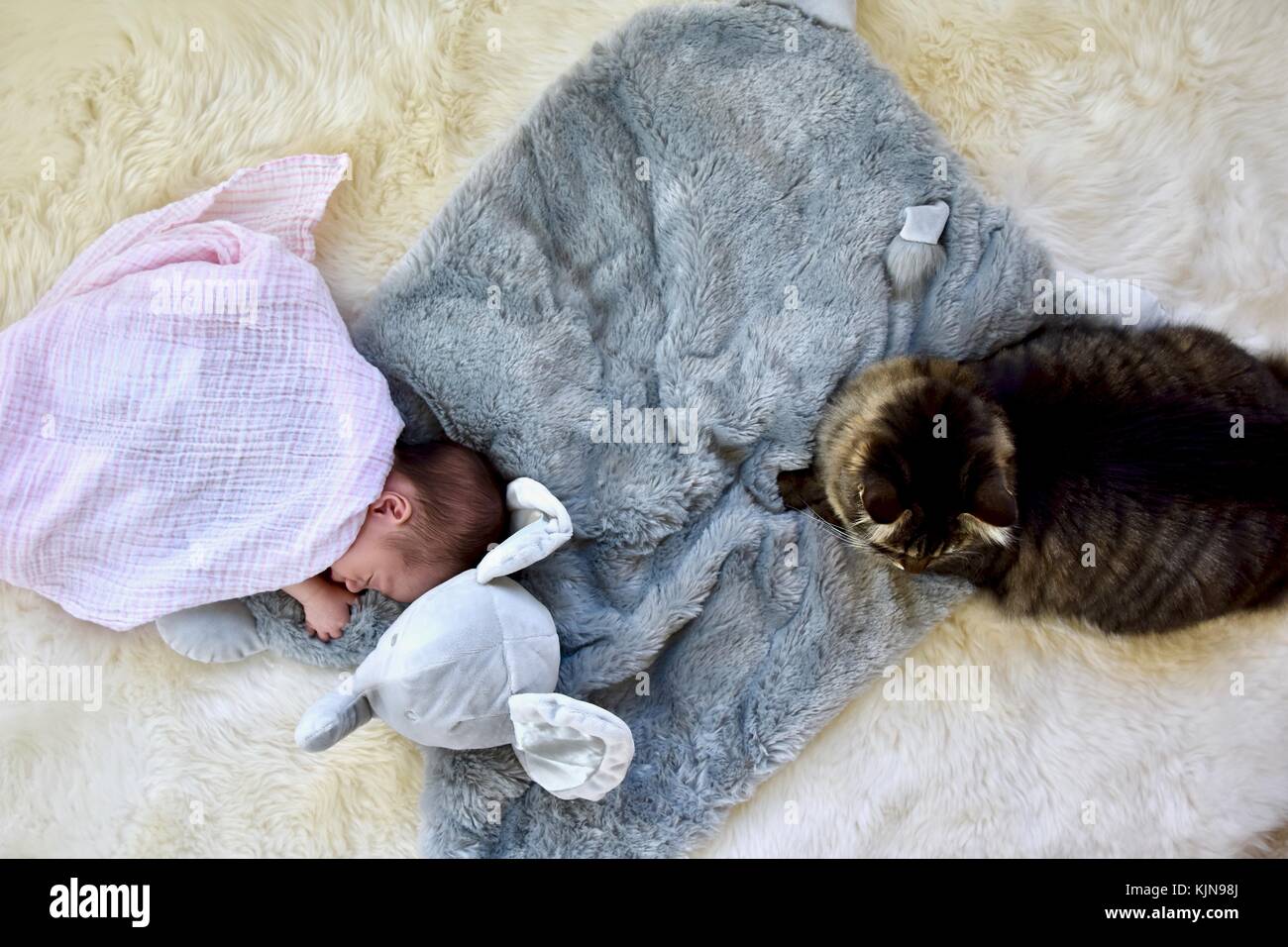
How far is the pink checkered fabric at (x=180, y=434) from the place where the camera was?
124 centimetres

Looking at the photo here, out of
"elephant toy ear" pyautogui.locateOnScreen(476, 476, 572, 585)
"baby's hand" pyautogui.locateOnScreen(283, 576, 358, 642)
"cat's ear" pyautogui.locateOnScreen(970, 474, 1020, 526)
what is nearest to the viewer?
"cat's ear" pyautogui.locateOnScreen(970, 474, 1020, 526)

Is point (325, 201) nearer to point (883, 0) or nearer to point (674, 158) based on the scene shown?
point (674, 158)

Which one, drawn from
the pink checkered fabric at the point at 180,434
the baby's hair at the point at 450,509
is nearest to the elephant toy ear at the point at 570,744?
the baby's hair at the point at 450,509

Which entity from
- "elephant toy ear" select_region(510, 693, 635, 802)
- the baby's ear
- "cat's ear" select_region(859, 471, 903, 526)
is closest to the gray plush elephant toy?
"elephant toy ear" select_region(510, 693, 635, 802)

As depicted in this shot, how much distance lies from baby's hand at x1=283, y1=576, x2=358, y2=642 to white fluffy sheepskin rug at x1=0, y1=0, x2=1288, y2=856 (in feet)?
0.27

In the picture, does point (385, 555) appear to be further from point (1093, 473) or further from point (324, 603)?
point (1093, 473)

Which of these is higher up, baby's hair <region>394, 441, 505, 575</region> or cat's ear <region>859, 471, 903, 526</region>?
cat's ear <region>859, 471, 903, 526</region>

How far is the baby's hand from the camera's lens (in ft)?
4.35

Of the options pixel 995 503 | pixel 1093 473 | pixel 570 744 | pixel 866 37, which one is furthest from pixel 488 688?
pixel 866 37

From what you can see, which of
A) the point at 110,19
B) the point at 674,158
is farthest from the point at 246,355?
the point at 674,158

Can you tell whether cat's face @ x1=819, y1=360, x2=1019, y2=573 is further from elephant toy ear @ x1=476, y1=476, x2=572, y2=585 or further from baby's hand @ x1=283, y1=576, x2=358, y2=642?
baby's hand @ x1=283, y1=576, x2=358, y2=642

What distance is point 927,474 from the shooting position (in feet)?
3.90

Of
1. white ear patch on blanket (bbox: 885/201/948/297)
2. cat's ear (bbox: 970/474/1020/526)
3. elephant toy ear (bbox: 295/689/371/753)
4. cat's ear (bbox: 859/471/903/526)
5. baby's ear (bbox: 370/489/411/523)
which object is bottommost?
elephant toy ear (bbox: 295/689/371/753)

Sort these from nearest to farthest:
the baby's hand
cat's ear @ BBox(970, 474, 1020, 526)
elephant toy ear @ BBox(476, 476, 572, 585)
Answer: cat's ear @ BBox(970, 474, 1020, 526)
elephant toy ear @ BBox(476, 476, 572, 585)
the baby's hand
